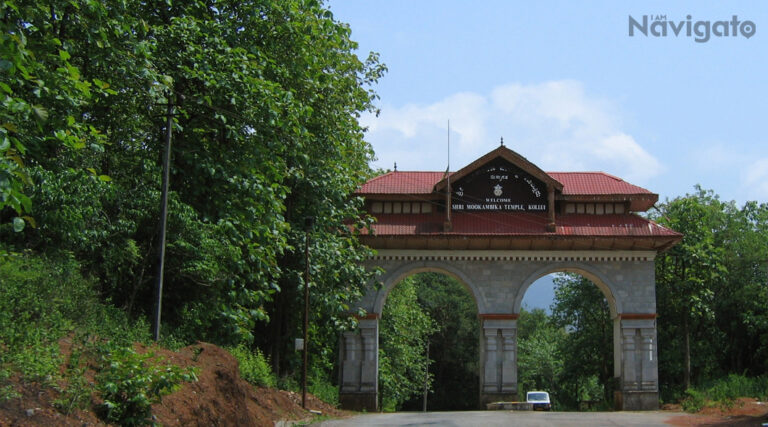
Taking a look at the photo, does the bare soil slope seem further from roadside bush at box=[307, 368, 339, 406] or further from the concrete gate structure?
the concrete gate structure

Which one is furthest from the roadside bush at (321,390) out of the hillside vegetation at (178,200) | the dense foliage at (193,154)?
the dense foliage at (193,154)

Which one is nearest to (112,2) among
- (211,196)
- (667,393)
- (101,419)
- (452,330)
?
(211,196)

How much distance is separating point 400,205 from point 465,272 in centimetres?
346

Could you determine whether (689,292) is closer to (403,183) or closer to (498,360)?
(498,360)

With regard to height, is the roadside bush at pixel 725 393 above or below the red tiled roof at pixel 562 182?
below

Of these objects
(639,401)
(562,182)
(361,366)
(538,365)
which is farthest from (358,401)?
(538,365)

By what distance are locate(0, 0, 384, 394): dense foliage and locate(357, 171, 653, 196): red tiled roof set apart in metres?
4.77

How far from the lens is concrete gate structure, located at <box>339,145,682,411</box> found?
28031 millimetres

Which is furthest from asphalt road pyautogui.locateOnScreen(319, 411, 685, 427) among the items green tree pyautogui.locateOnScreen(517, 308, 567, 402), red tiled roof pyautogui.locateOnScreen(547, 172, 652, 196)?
green tree pyautogui.locateOnScreen(517, 308, 567, 402)

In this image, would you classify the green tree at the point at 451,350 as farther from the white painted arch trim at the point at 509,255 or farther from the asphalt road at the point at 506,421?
the asphalt road at the point at 506,421

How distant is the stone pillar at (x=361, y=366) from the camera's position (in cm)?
2784

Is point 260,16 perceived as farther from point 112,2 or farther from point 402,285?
point 402,285

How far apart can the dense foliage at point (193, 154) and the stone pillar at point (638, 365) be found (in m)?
10.1

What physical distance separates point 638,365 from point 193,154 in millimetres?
17695
